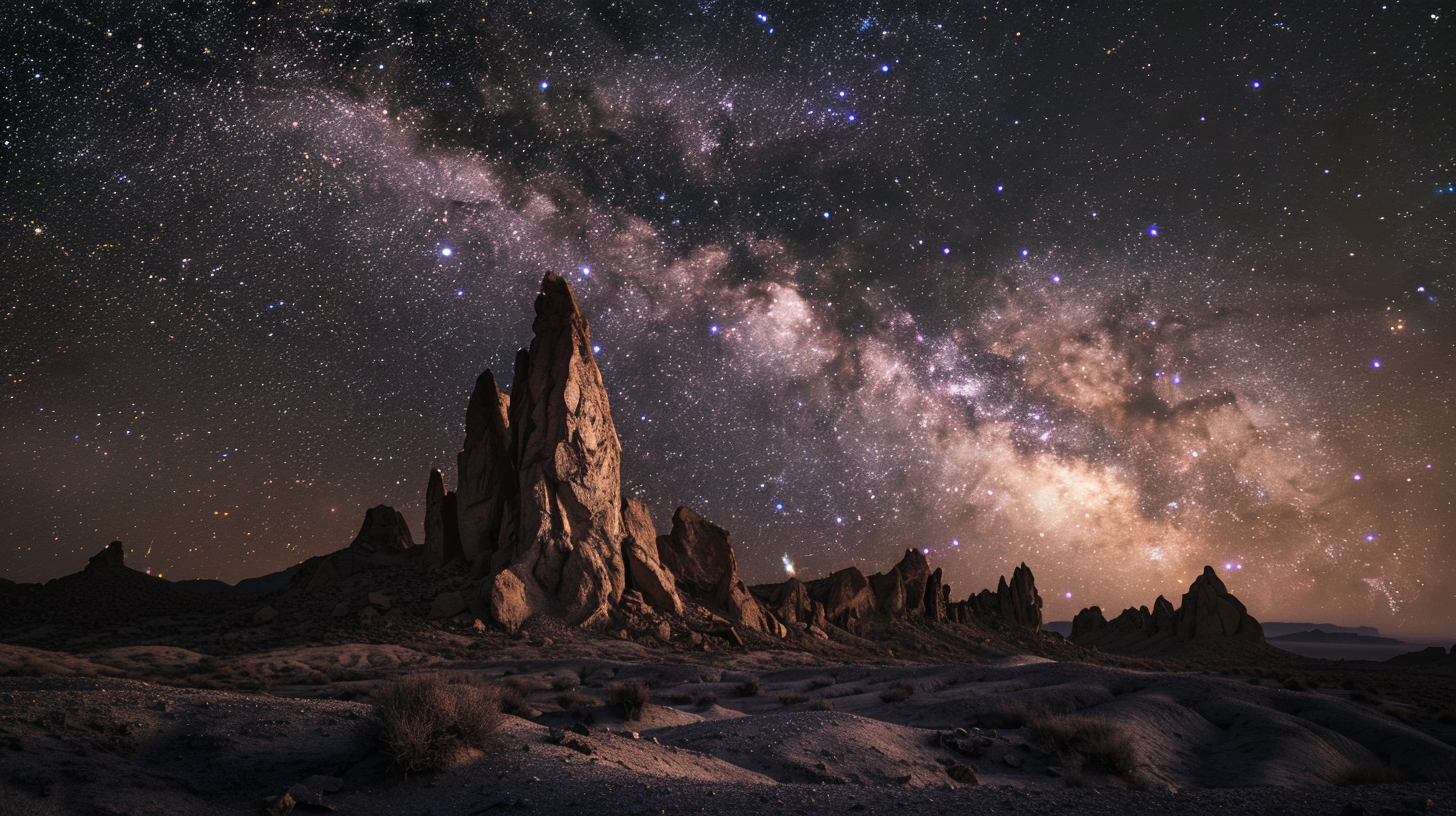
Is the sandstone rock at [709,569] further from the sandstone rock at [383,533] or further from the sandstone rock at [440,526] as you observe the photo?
the sandstone rock at [383,533]

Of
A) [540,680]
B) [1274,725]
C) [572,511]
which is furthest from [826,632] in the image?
[1274,725]

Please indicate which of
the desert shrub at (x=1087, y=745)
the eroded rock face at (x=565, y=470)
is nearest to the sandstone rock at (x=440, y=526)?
the eroded rock face at (x=565, y=470)

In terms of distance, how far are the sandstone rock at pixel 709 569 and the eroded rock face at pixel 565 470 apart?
6.60m

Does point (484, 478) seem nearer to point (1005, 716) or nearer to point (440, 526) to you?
point (440, 526)

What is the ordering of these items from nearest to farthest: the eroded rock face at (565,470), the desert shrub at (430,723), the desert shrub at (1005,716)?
1. the desert shrub at (430,723)
2. the desert shrub at (1005,716)
3. the eroded rock face at (565,470)

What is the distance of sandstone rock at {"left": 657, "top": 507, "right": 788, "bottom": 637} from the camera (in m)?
39.0

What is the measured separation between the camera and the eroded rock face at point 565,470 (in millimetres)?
32469

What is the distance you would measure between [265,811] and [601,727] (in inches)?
264

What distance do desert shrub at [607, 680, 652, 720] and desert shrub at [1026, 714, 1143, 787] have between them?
7.24 meters

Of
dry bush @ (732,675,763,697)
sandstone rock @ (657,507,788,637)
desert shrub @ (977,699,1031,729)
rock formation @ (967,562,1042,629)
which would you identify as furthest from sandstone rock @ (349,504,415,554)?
rock formation @ (967,562,1042,629)

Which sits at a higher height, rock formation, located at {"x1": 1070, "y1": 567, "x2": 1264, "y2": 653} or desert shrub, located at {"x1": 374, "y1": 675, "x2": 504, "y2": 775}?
desert shrub, located at {"x1": 374, "y1": 675, "x2": 504, "y2": 775}

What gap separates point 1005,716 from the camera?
1294cm

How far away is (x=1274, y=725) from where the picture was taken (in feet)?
42.6

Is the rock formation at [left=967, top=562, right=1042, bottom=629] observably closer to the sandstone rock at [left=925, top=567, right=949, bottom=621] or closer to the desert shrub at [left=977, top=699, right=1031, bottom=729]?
the sandstone rock at [left=925, top=567, right=949, bottom=621]
